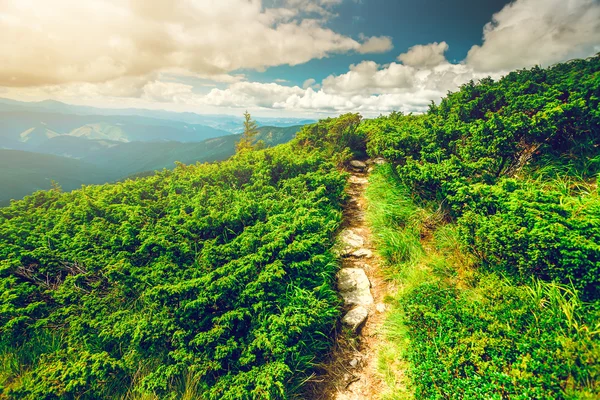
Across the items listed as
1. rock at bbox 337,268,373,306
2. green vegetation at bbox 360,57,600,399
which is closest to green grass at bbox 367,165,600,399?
green vegetation at bbox 360,57,600,399

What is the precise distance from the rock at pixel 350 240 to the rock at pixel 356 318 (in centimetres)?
148

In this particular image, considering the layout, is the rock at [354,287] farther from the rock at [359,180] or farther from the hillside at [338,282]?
the rock at [359,180]

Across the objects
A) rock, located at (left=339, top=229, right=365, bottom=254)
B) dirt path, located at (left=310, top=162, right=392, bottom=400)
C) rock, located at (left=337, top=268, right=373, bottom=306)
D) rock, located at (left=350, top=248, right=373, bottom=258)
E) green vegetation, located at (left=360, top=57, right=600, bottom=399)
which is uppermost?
green vegetation, located at (left=360, top=57, right=600, bottom=399)

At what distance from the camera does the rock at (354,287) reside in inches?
204

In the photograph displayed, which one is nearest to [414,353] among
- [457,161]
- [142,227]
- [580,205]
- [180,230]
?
[580,205]

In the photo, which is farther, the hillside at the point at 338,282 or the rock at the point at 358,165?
the rock at the point at 358,165

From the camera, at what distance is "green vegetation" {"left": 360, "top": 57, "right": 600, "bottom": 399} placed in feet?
10.1

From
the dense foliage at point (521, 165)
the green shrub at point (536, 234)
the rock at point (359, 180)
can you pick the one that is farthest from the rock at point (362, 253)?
the rock at point (359, 180)

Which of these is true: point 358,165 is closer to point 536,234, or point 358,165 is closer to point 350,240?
point 350,240

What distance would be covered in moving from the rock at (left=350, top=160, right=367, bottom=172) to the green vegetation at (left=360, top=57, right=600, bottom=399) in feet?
9.90

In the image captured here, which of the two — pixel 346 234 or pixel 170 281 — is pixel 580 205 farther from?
pixel 170 281

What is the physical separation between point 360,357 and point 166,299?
3.56 m

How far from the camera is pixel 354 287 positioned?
5.44 meters

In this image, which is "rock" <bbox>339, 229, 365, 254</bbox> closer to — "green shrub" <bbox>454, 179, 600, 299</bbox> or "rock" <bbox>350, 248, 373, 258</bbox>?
"rock" <bbox>350, 248, 373, 258</bbox>
